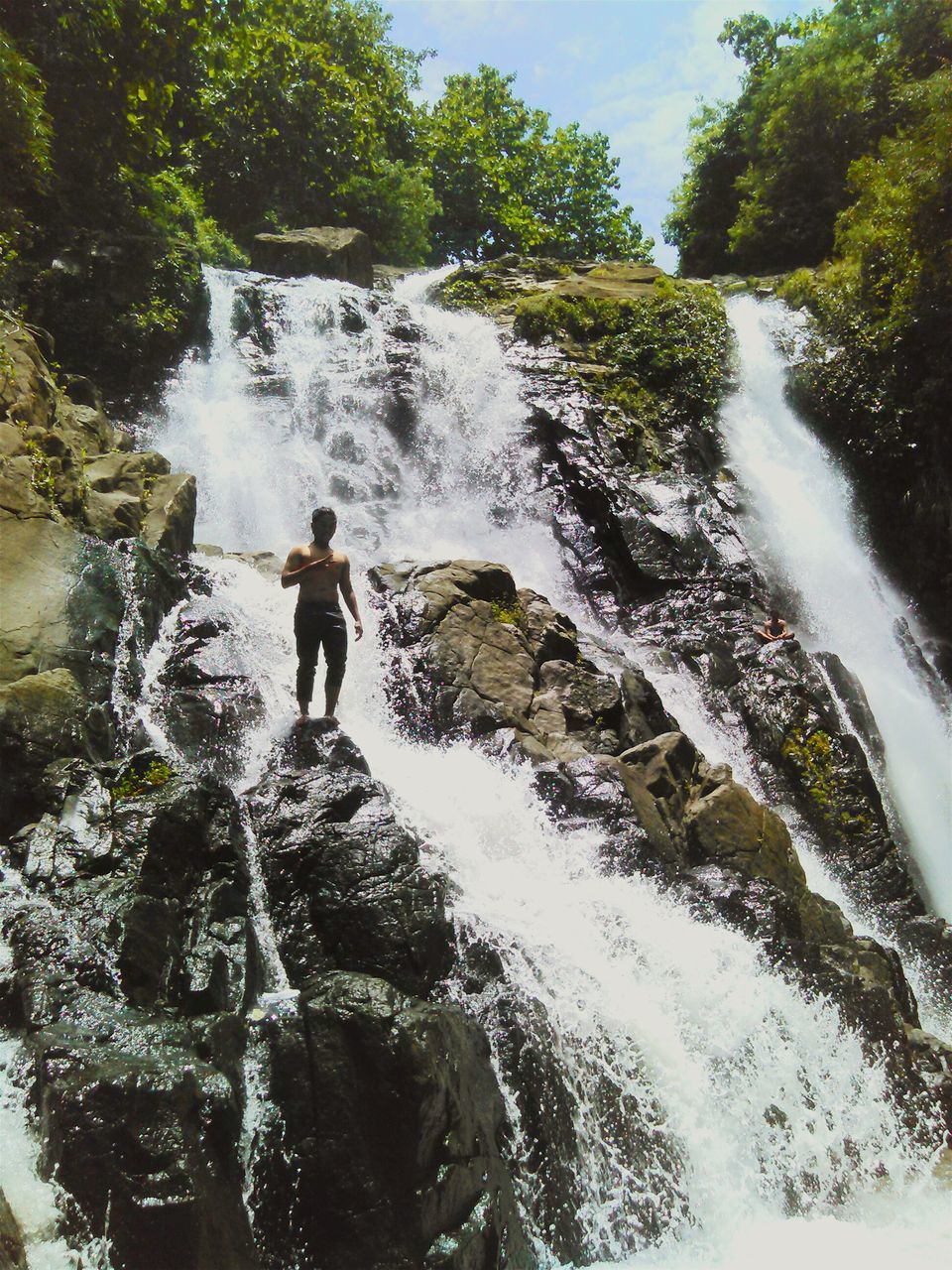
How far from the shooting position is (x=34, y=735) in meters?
5.99

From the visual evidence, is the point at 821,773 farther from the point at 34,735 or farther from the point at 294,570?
the point at 34,735

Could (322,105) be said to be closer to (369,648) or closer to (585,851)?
(369,648)

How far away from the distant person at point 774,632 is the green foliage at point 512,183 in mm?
22754

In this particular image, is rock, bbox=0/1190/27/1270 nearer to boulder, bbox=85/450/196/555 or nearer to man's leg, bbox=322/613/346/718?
man's leg, bbox=322/613/346/718

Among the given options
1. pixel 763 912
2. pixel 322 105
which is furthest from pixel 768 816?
pixel 322 105

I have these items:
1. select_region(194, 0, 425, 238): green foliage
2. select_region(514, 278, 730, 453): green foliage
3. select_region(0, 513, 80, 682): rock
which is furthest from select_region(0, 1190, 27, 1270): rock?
select_region(194, 0, 425, 238): green foliage

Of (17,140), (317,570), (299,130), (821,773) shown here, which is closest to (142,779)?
(317,570)

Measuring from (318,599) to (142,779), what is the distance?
2.11 metres

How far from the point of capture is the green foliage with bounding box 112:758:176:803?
5.94m

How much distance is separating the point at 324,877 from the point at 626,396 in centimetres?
1322

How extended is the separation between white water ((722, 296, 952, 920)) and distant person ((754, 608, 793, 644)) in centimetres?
196

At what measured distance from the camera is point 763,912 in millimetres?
7211

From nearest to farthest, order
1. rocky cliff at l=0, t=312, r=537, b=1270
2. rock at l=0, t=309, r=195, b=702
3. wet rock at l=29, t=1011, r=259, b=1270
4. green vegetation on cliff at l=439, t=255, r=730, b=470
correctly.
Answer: wet rock at l=29, t=1011, r=259, b=1270, rocky cliff at l=0, t=312, r=537, b=1270, rock at l=0, t=309, r=195, b=702, green vegetation on cliff at l=439, t=255, r=730, b=470

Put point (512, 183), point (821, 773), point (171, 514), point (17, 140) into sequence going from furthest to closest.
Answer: point (512, 183), point (17, 140), point (821, 773), point (171, 514)
